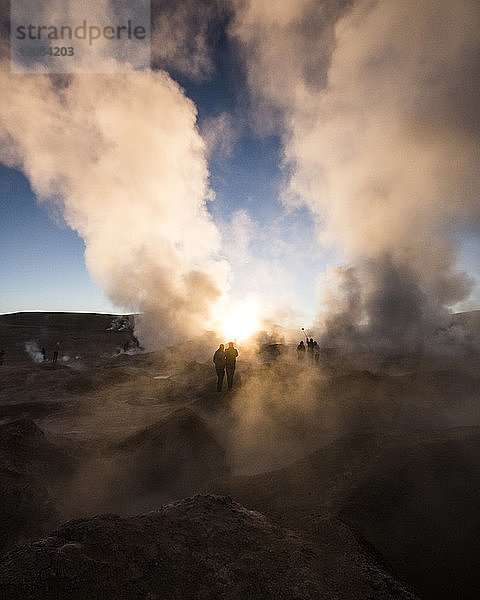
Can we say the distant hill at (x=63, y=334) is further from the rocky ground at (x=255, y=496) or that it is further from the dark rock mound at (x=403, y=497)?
the dark rock mound at (x=403, y=497)

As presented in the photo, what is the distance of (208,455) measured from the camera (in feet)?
23.8

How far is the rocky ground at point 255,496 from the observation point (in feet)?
7.93

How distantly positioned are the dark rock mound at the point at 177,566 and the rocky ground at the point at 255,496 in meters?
0.01

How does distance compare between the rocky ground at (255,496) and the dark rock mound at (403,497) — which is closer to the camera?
the rocky ground at (255,496)

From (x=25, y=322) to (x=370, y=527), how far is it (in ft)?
258

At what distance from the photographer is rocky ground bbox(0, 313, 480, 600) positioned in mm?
2418

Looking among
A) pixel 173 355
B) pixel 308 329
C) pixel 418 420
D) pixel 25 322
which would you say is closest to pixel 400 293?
pixel 308 329

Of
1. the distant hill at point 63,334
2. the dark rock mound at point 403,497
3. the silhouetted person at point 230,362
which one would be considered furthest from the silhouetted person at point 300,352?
the distant hill at point 63,334

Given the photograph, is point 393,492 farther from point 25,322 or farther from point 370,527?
point 25,322

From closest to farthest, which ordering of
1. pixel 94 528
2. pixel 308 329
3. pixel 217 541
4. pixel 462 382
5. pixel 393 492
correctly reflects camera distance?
pixel 94 528 → pixel 217 541 → pixel 393 492 → pixel 462 382 → pixel 308 329

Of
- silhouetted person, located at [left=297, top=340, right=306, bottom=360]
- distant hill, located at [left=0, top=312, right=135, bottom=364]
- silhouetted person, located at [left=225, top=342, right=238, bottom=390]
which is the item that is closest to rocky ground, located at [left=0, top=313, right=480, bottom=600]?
silhouetted person, located at [left=225, top=342, right=238, bottom=390]

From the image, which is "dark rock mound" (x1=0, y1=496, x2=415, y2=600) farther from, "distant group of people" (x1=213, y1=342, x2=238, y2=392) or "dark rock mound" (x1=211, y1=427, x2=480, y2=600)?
"distant group of people" (x1=213, y1=342, x2=238, y2=392)

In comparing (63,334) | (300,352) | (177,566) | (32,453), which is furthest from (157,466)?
(63,334)

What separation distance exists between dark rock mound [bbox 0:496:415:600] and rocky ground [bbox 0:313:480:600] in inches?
0.5
